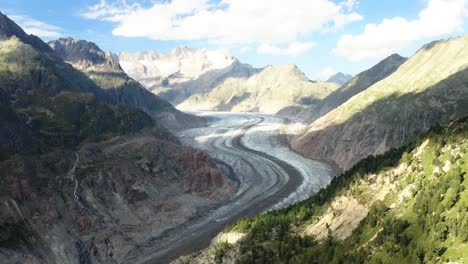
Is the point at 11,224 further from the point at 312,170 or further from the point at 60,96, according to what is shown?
the point at 312,170

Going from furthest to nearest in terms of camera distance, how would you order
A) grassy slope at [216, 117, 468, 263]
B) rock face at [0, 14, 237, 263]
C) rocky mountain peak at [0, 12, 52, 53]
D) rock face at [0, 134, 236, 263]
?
1. rocky mountain peak at [0, 12, 52, 53]
2. rock face at [0, 14, 237, 263]
3. rock face at [0, 134, 236, 263]
4. grassy slope at [216, 117, 468, 263]

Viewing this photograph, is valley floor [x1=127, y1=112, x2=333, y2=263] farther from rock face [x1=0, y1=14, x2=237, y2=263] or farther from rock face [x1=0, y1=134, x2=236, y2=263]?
rock face [x1=0, y1=134, x2=236, y2=263]

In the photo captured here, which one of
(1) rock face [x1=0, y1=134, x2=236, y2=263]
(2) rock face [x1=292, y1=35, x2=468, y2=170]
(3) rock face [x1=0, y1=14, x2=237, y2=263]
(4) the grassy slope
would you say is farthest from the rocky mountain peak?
(4) the grassy slope

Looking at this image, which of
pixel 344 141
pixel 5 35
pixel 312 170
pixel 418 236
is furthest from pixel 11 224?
pixel 5 35

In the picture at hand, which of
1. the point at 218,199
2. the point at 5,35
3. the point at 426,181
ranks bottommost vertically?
the point at 218,199

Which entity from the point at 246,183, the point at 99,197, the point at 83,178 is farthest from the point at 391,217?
the point at 246,183
